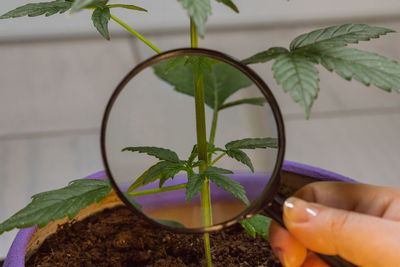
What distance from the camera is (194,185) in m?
0.57

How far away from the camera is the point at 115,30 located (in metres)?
1.57

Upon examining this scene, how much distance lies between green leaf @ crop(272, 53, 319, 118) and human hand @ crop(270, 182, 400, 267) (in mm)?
144

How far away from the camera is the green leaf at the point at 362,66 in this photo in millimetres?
480

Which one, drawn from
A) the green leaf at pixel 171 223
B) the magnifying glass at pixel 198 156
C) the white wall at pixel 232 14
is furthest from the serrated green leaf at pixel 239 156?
the white wall at pixel 232 14

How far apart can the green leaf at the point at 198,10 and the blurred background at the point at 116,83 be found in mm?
610

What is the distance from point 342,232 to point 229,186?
0.41ft

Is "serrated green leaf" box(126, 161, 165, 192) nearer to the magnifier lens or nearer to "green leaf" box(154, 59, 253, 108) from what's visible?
the magnifier lens

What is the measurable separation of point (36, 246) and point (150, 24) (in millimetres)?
1046

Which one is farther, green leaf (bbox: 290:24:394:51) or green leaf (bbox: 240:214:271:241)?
green leaf (bbox: 240:214:271:241)

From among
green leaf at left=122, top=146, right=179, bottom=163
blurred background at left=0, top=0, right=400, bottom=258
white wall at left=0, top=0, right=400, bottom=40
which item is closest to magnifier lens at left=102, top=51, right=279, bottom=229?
green leaf at left=122, top=146, right=179, bottom=163

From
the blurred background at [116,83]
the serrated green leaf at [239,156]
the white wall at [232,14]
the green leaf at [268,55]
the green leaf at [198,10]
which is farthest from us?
the white wall at [232,14]

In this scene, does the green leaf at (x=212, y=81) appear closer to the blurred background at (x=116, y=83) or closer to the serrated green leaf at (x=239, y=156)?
the serrated green leaf at (x=239, y=156)

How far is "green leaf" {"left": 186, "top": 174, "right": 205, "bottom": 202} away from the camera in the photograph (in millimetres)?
563

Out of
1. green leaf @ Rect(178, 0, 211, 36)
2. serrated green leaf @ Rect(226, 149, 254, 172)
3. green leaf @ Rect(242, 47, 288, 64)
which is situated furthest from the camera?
serrated green leaf @ Rect(226, 149, 254, 172)
